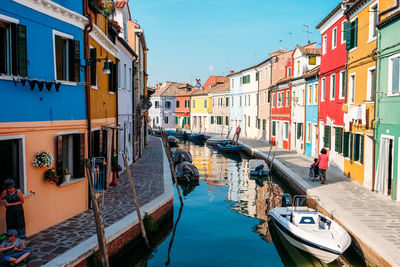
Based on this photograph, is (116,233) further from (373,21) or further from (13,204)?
(373,21)

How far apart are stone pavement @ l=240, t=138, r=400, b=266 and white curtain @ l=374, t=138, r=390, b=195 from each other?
1.12 feet

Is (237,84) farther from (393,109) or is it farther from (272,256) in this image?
(272,256)

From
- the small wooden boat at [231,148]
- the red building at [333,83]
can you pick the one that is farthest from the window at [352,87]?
the small wooden boat at [231,148]

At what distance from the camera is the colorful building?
5350cm

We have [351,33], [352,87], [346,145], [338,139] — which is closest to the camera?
[351,33]

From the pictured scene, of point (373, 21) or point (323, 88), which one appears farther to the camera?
point (323, 88)

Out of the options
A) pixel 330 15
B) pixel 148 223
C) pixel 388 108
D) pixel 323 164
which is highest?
pixel 330 15

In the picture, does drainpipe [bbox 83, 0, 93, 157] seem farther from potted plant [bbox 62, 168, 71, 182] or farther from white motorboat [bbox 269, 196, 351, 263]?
white motorboat [bbox 269, 196, 351, 263]

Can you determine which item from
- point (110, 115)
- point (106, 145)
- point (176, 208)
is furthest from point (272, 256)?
point (110, 115)

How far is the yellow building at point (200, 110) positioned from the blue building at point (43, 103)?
4723 centimetres

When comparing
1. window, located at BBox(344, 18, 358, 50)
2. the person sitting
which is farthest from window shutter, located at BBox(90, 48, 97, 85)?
window, located at BBox(344, 18, 358, 50)

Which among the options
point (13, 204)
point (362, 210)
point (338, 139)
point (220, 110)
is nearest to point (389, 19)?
point (362, 210)

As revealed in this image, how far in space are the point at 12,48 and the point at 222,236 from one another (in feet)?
27.7

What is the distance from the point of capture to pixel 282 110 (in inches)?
1307
